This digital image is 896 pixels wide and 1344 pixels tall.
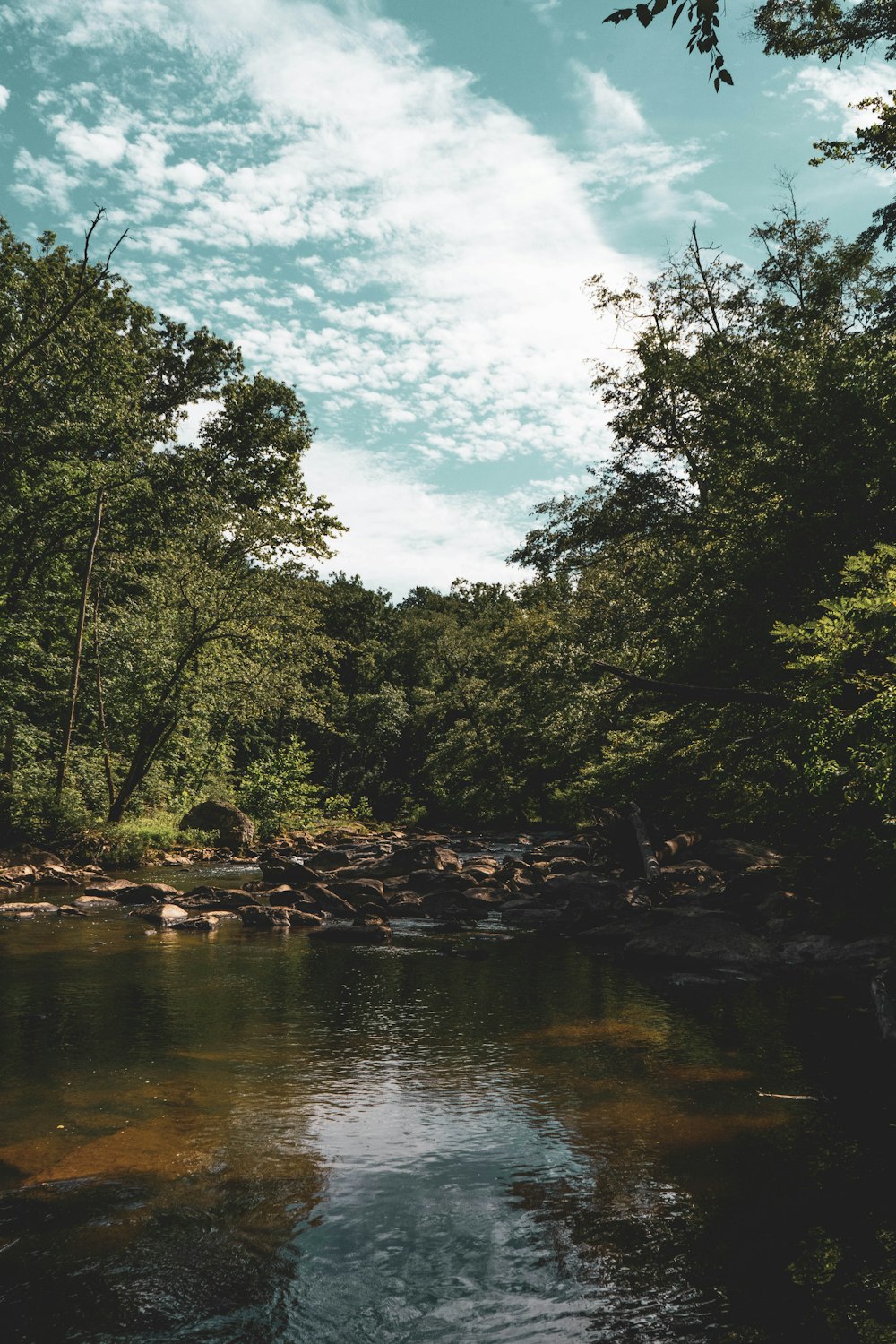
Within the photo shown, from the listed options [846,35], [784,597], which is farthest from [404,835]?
[846,35]

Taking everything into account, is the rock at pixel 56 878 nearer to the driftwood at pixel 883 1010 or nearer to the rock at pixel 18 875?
the rock at pixel 18 875

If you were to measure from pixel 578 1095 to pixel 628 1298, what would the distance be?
2876 mm

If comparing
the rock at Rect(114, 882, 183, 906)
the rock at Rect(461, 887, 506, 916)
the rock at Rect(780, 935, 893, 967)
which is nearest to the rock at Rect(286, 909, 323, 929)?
the rock at Rect(114, 882, 183, 906)

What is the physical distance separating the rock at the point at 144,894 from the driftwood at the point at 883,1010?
1248cm

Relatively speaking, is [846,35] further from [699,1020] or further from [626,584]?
[699,1020]

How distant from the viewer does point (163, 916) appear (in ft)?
47.5

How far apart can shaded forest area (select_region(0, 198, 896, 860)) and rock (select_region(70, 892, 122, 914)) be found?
5248 mm

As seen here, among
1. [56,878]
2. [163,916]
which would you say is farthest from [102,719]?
[163,916]

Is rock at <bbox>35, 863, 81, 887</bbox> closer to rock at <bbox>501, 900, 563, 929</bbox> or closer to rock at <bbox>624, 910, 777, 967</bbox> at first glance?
rock at <bbox>501, 900, 563, 929</bbox>

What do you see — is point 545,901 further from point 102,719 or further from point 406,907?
point 102,719

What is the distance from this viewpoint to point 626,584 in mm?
19344

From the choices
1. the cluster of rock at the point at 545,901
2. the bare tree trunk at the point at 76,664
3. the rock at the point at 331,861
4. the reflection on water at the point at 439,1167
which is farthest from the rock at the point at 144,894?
the reflection on water at the point at 439,1167

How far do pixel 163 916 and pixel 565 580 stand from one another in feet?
41.8

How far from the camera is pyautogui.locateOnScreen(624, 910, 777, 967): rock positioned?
448 inches
